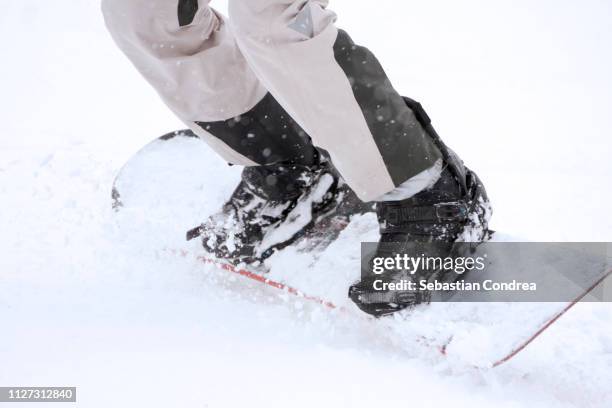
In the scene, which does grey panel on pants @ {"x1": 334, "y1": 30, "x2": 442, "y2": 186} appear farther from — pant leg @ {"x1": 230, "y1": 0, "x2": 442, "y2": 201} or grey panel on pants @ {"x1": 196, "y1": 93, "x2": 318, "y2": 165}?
grey panel on pants @ {"x1": 196, "y1": 93, "x2": 318, "y2": 165}

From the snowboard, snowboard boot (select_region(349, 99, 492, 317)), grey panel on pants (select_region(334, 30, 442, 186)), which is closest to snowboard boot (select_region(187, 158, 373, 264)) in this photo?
the snowboard

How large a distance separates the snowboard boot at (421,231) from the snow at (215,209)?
0.11m

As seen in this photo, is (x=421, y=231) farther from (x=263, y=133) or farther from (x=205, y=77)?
(x=205, y=77)

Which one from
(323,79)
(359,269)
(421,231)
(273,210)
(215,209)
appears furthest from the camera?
(215,209)

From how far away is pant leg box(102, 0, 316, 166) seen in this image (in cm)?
134

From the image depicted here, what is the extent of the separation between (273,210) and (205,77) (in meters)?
0.44

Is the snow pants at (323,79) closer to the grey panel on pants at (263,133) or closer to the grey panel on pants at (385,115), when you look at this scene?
the grey panel on pants at (385,115)

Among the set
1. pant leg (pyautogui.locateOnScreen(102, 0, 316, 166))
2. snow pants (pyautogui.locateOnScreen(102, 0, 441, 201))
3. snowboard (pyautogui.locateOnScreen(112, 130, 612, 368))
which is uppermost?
pant leg (pyautogui.locateOnScreen(102, 0, 316, 166))

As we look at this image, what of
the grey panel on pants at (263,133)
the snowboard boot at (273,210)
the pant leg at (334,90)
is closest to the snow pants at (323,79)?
the pant leg at (334,90)

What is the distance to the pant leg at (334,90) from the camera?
3.38 feet

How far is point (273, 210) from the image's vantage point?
1558 millimetres

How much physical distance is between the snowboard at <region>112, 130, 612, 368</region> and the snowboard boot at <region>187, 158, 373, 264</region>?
33 mm

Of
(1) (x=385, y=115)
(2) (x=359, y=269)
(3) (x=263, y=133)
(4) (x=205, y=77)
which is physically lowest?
(2) (x=359, y=269)

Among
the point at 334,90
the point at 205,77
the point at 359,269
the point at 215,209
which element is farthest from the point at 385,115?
the point at 215,209
